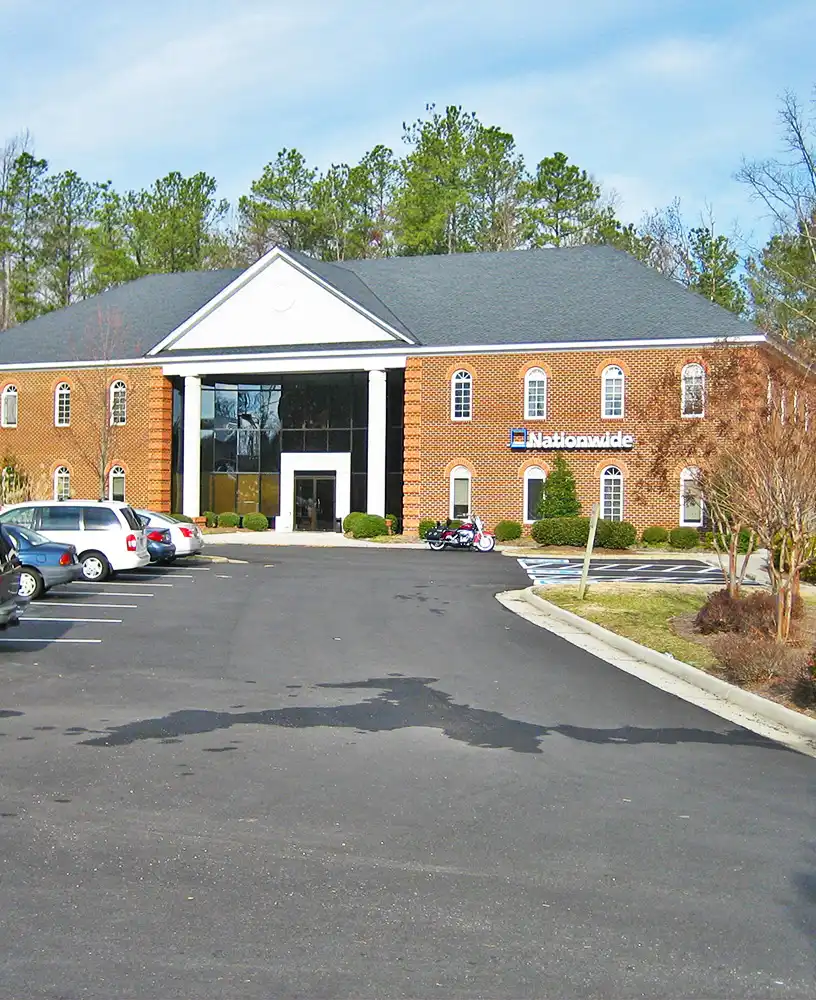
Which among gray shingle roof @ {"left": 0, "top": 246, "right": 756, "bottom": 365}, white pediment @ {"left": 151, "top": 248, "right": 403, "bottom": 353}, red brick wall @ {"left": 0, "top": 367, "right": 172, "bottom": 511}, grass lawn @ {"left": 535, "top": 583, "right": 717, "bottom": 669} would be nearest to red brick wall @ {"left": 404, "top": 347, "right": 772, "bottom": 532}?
gray shingle roof @ {"left": 0, "top": 246, "right": 756, "bottom": 365}

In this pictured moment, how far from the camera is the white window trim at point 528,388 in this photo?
42.1m

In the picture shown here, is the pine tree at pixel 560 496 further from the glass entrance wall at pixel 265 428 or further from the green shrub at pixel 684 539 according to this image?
the glass entrance wall at pixel 265 428

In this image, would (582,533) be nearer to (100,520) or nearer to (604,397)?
(604,397)

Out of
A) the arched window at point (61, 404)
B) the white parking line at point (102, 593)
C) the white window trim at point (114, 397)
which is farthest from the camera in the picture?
the arched window at point (61, 404)

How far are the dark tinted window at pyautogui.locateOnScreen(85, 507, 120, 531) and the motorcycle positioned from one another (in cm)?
1578

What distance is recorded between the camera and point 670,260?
208 ft

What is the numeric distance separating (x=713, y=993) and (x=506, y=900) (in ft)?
4.12

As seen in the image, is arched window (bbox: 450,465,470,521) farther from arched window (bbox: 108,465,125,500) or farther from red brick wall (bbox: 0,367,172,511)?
arched window (bbox: 108,465,125,500)

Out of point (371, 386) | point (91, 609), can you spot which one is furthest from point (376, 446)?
point (91, 609)

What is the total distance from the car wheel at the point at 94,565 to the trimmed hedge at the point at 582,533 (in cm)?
1845

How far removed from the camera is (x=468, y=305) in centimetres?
4516

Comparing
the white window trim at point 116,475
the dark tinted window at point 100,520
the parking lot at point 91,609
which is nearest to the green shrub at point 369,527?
the white window trim at point 116,475

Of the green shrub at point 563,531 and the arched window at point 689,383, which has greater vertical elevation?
the arched window at point 689,383

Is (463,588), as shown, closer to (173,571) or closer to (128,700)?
(173,571)
